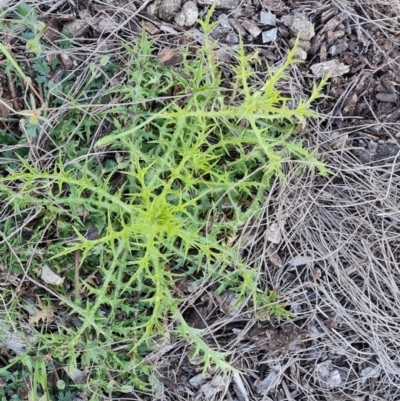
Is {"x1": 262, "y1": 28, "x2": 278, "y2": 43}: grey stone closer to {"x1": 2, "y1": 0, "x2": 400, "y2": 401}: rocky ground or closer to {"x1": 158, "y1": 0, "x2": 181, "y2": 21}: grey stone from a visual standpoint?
{"x1": 2, "y1": 0, "x2": 400, "y2": 401}: rocky ground

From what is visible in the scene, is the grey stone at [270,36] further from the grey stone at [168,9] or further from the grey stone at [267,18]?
the grey stone at [168,9]

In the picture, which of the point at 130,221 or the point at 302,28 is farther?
the point at 302,28

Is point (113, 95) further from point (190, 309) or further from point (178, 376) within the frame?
point (178, 376)

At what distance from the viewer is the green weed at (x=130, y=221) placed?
1678mm

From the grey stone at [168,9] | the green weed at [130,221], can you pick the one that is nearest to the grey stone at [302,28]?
the green weed at [130,221]

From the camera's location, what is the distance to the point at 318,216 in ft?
6.34

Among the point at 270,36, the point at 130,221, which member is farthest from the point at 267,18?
the point at 130,221

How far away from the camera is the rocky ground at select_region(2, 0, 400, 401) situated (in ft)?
6.15

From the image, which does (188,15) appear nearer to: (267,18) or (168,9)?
(168,9)

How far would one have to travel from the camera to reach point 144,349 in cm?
182

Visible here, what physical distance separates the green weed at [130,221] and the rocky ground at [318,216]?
0.10 metres

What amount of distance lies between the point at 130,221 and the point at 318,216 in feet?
2.37

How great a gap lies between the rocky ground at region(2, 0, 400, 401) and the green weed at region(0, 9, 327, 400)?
0.32ft

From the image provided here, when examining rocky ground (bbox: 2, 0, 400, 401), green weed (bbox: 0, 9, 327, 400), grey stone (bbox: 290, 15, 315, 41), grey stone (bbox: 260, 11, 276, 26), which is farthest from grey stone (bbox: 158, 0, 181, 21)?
grey stone (bbox: 290, 15, 315, 41)
